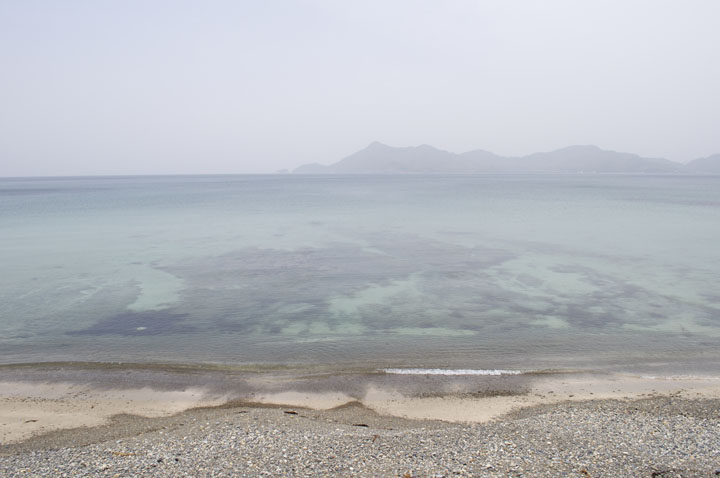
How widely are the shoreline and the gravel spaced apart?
1.83ft

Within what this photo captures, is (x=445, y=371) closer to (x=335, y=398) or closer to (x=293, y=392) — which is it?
(x=335, y=398)

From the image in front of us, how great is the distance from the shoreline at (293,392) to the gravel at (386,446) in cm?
56

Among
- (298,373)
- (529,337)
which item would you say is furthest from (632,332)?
(298,373)

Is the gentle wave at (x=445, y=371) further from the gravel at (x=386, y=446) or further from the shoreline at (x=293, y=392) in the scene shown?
the gravel at (x=386, y=446)

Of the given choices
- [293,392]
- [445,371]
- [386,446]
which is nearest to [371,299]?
[445,371]

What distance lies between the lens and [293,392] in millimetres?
10695

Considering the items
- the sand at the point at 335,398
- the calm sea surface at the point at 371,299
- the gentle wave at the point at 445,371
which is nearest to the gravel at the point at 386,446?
the sand at the point at 335,398

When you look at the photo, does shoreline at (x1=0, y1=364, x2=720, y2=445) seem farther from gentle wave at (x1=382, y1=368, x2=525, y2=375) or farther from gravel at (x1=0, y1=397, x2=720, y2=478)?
gravel at (x1=0, y1=397, x2=720, y2=478)

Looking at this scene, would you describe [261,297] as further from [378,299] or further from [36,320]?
[36,320]

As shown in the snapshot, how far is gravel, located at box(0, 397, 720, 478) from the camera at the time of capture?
6902 mm

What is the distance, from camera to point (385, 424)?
9070mm

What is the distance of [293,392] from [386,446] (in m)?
3.66

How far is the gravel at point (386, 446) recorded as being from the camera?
6.90m

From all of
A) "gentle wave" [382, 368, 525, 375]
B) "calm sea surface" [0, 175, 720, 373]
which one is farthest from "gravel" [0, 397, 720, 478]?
"calm sea surface" [0, 175, 720, 373]
